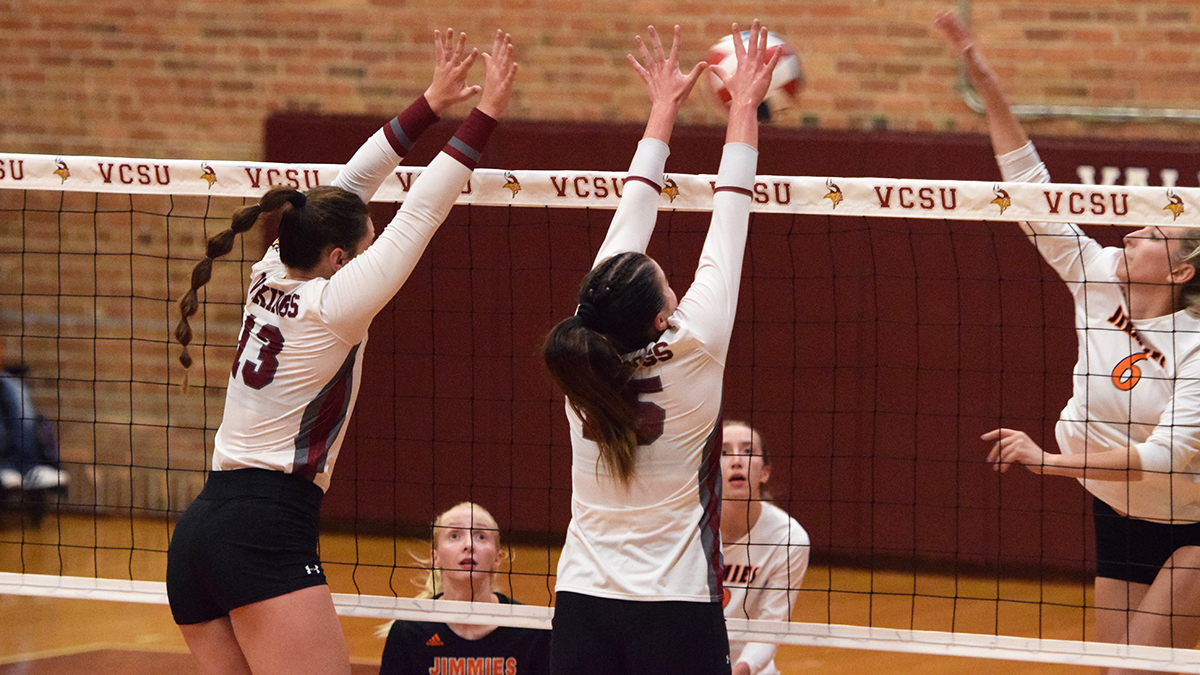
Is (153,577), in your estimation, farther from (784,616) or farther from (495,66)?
(495,66)

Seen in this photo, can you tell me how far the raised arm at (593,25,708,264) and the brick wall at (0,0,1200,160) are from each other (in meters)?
4.15

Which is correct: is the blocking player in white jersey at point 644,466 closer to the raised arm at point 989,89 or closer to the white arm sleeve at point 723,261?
the white arm sleeve at point 723,261

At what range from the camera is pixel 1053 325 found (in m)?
6.75

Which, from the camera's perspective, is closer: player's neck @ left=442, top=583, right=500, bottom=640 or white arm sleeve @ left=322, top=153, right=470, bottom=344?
white arm sleeve @ left=322, top=153, right=470, bottom=344

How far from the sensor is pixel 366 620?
20.2ft

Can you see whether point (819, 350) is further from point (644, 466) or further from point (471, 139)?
point (644, 466)

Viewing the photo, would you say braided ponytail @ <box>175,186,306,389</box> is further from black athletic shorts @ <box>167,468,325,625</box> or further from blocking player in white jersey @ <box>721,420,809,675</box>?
blocking player in white jersey @ <box>721,420,809,675</box>

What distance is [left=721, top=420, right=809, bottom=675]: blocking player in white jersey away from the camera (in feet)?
13.1

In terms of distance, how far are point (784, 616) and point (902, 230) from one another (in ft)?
11.0

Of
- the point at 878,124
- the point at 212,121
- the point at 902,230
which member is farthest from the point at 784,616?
the point at 212,121

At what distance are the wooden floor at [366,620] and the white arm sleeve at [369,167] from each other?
1657 mm

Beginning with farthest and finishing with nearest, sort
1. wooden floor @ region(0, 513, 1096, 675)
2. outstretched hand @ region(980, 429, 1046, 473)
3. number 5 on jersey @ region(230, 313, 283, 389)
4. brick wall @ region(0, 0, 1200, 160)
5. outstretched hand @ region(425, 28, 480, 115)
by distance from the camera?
1. brick wall @ region(0, 0, 1200, 160)
2. wooden floor @ region(0, 513, 1096, 675)
3. outstretched hand @ region(425, 28, 480, 115)
4. outstretched hand @ region(980, 429, 1046, 473)
5. number 5 on jersey @ region(230, 313, 283, 389)

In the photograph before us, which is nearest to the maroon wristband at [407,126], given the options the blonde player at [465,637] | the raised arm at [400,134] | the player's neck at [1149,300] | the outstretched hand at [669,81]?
the raised arm at [400,134]

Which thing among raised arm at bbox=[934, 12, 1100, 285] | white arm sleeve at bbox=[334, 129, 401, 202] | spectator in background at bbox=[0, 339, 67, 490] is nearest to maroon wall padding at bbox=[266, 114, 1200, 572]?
spectator in background at bbox=[0, 339, 67, 490]
